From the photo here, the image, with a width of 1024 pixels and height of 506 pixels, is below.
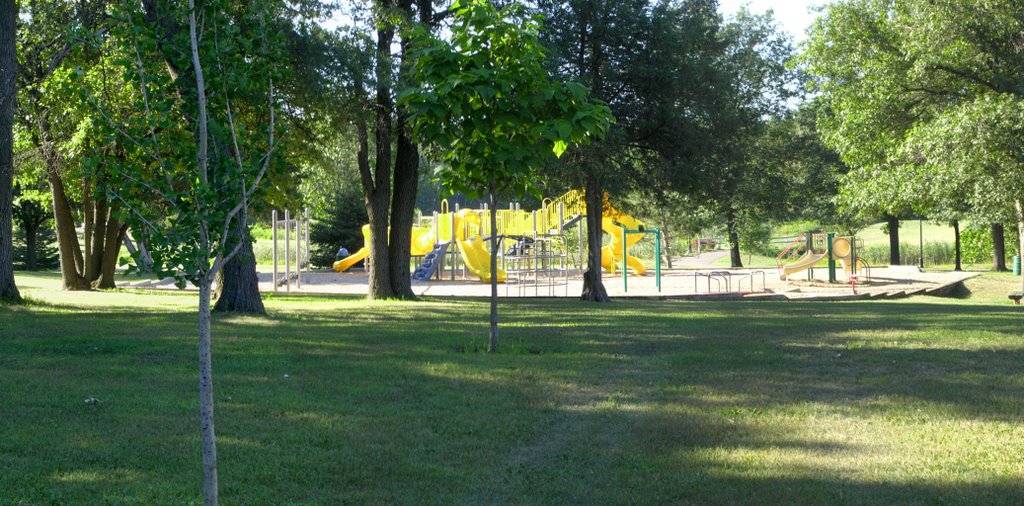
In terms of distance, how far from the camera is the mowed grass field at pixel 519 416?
5.26 metres

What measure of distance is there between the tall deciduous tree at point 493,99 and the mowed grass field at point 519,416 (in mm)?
2237

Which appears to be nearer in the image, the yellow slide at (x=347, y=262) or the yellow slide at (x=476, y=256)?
the yellow slide at (x=476, y=256)

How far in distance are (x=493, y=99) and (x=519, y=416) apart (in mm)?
4103

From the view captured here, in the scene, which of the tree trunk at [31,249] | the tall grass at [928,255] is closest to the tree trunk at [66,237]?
the tree trunk at [31,249]

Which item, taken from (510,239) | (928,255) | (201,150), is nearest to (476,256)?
(510,239)

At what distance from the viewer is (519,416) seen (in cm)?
713

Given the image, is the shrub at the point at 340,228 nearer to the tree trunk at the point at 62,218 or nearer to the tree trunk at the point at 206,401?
the tree trunk at the point at 62,218

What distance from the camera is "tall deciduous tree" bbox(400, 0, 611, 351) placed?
9828 millimetres

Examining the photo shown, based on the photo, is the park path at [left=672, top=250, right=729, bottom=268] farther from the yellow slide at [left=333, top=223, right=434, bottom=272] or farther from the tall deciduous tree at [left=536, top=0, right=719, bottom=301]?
the tall deciduous tree at [left=536, top=0, right=719, bottom=301]

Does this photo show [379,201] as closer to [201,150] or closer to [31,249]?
[201,150]

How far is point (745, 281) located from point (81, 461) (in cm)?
3334

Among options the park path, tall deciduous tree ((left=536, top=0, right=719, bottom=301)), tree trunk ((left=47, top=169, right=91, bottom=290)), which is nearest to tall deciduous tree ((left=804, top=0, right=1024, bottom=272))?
tall deciduous tree ((left=536, top=0, right=719, bottom=301))

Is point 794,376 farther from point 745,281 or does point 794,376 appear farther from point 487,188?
point 745,281

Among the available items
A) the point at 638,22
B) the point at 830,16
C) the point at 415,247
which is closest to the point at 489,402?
the point at 638,22
